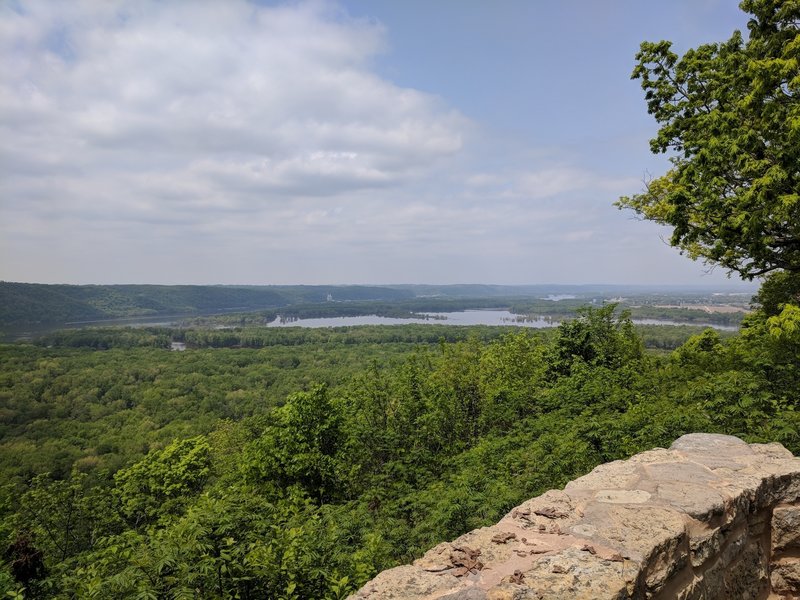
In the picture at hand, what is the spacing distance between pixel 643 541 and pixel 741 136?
8.78m

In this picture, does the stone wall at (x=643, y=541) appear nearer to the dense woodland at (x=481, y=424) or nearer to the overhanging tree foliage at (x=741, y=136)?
the dense woodland at (x=481, y=424)

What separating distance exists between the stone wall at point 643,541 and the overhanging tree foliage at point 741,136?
561 cm

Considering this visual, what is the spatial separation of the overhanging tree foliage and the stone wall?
5.61 metres

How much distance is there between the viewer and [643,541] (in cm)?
313

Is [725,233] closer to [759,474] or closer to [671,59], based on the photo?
[671,59]

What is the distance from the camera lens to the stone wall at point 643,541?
2.87 meters

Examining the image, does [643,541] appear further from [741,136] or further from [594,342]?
[594,342]

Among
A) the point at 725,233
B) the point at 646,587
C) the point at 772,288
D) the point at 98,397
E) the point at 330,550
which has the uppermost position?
the point at 725,233

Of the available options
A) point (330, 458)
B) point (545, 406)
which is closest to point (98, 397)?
point (330, 458)

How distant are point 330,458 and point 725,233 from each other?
11584mm

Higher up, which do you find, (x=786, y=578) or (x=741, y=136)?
(x=741, y=136)

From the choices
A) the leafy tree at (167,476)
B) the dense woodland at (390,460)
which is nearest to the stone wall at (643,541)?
the dense woodland at (390,460)

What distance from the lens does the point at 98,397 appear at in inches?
2699

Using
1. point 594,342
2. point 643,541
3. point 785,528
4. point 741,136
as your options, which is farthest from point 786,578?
point 594,342
